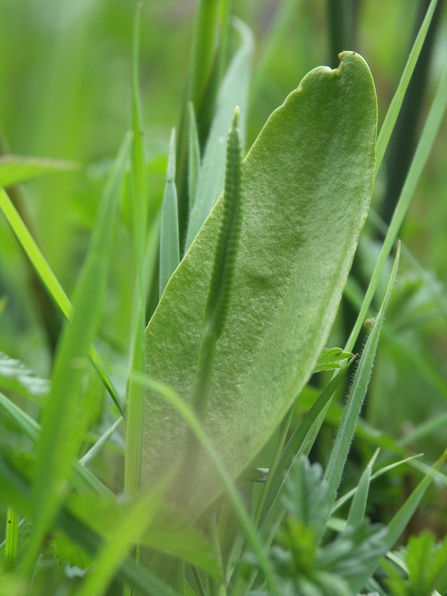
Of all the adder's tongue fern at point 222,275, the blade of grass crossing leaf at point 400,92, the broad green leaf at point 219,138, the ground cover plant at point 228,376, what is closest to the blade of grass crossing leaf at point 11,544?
the ground cover plant at point 228,376

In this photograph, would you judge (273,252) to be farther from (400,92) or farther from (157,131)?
(157,131)

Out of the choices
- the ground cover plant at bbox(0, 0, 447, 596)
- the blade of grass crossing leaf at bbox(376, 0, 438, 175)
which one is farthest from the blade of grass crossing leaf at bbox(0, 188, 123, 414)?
the blade of grass crossing leaf at bbox(376, 0, 438, 175)

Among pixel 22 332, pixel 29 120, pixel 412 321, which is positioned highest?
pixel 29 120

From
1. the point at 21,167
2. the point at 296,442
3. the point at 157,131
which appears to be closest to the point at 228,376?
the point at 296,442

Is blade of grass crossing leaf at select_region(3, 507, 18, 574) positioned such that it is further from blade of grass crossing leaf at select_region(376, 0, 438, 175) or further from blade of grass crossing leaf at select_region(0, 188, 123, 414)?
blade of grass crossing leaf at select_region(376, 0, 438, 175)

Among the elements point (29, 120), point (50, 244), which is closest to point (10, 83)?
point (29, 120)

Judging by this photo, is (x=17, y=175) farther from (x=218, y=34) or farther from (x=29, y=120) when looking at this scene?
(x=29, y=120)

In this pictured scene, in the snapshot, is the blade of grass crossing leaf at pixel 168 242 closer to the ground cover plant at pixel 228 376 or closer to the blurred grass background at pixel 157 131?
the ground cover plant at pixel 228 376
